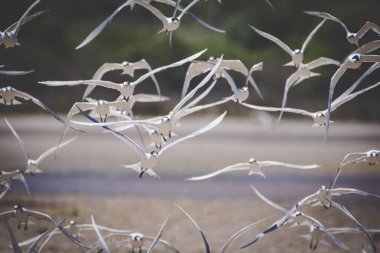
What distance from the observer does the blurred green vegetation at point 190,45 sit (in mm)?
18281

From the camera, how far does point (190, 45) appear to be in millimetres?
19406

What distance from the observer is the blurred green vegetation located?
18.3 meters

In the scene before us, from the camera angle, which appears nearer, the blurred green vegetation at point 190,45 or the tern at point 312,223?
the tern at point 312,223

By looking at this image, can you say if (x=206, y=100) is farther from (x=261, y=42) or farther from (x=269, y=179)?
(x=269, y=179)

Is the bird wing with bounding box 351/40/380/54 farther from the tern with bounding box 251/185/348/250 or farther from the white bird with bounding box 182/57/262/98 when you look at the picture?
the tern with bounding box 251/185/348/250

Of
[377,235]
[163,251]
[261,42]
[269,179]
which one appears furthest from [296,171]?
[261,42]

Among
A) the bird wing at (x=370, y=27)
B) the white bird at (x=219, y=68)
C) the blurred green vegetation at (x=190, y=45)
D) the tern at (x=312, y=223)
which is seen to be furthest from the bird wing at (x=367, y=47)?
the blurred green vegetation at (x=190, y=45)

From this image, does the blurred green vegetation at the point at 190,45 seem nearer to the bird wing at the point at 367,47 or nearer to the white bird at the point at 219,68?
the bird wing at the point at 367,47

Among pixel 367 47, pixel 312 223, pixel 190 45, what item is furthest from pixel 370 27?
pixel 190 45

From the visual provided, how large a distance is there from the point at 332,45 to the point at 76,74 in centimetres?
915

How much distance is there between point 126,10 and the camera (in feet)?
68.9

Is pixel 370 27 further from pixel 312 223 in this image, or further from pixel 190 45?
pixel 190 45

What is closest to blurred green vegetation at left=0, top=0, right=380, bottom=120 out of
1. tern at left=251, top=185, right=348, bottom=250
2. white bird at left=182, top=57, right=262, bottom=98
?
tern at left=251, top=185, right=348, bottom=250

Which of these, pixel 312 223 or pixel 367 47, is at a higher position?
pixel 367 47
